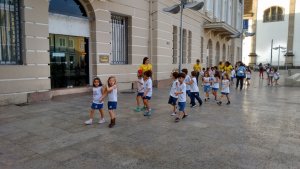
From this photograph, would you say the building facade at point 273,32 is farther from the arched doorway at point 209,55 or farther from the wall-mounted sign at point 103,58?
the wall-mounted sign at point 103,58

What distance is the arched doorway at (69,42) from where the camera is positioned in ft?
34.1

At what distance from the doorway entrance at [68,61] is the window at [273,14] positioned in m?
42.1

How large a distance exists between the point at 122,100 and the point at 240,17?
1198 inches

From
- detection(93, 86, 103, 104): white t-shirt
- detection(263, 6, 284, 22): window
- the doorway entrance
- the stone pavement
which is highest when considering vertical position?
detection(263, 6, 284, 22): window

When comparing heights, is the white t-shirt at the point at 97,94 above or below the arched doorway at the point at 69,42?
below

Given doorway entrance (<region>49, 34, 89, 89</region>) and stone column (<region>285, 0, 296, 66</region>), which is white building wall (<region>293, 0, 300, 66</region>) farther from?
A: doorway entrance (<region>49, 34, 89, 89</region>)

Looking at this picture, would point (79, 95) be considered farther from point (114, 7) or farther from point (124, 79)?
point (114, 7)

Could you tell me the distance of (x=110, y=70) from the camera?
40.8 ft

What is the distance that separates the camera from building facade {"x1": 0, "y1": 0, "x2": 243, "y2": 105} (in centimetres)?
886

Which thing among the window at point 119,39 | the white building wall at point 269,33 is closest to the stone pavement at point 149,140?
the window at point 119,39

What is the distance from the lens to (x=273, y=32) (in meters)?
45.4

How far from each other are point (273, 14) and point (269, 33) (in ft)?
10.7

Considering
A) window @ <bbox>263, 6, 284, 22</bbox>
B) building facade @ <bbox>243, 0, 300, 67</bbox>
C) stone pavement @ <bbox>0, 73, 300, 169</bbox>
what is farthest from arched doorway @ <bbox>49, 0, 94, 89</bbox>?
window @ <bbox>263, 6, 284, 22</bbox>

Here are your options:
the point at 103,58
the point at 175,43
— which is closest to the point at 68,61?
the point at 103,58
